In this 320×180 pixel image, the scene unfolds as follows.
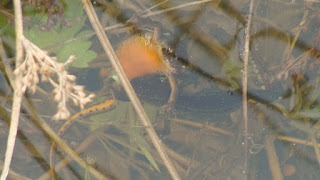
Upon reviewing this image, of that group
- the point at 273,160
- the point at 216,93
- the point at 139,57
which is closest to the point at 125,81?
the point at 139,57

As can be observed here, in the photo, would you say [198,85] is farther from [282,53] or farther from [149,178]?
[149,178]

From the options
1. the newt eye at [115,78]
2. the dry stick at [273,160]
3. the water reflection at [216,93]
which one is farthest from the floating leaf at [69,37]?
the dry stick at [273,160]

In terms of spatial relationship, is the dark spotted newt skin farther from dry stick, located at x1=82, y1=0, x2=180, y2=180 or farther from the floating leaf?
dry stick, located at x1=82, y1=0, x2=180, y2=180

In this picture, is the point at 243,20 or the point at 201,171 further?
the point at 201,171

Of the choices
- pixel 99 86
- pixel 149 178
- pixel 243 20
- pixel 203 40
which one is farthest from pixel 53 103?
pixel 243 20

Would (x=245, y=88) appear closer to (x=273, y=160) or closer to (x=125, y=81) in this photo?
(x=273, y=160)

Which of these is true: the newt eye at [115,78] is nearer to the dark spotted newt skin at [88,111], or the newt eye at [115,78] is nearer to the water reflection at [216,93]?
the water reflection at [216,93]
